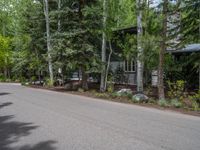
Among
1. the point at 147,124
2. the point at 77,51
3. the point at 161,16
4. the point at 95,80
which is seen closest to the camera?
the point at 147,124

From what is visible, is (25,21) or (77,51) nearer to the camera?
(77,51)

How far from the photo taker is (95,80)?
28.3 m

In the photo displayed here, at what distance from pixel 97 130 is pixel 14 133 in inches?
90.7

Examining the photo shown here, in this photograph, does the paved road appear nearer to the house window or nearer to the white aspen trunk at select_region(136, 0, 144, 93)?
the white aspen trunk at select_region(136, 0, 144, 93)

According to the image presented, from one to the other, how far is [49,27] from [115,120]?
1836 centimetres

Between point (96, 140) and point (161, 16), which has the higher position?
point (161, 16)

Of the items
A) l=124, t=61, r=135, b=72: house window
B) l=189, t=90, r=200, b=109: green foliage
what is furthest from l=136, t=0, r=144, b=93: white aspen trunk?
l=124, t=61, r=135, b=72: house window

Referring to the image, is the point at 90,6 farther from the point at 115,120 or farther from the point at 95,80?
the point at 115,120

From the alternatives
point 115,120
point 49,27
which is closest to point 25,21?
point 49,27

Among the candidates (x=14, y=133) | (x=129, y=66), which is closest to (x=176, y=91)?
(x=14, y=133)

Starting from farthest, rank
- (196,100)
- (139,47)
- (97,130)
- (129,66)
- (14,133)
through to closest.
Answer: (129,66)
(139,47)
(196,100)
(97,130)
(14,133)

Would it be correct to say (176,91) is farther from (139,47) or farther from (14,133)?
(14,133)

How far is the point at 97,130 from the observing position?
7938 mm

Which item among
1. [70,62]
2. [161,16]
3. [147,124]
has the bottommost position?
[147,124]
